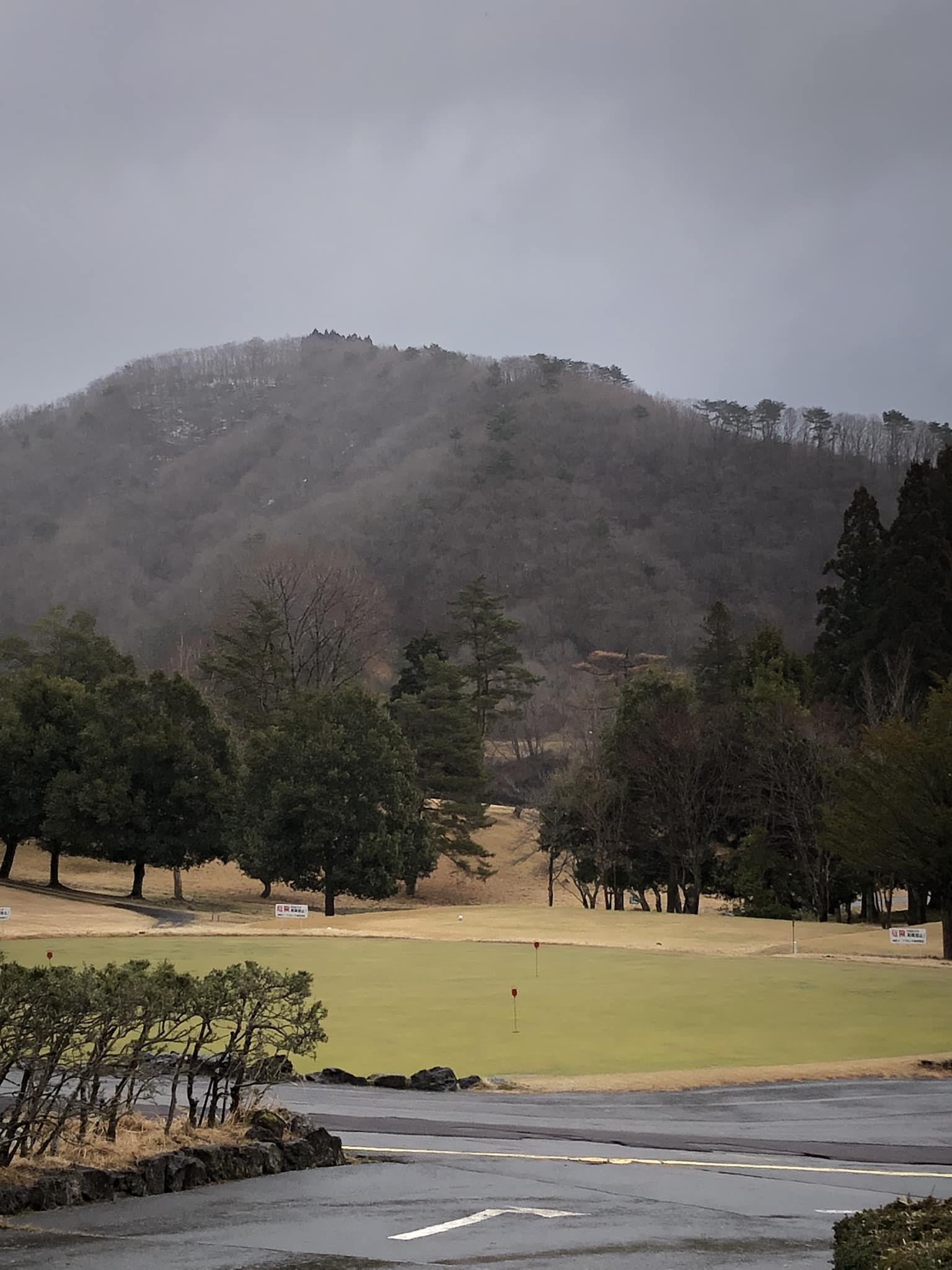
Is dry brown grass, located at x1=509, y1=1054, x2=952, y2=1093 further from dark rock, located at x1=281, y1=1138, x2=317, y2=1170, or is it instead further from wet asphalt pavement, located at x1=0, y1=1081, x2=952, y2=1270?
dark rock, located at x1=281, y1=1138, x2=317, y2=1170

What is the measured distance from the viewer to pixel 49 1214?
31.2 feet

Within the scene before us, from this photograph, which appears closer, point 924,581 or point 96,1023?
point 96,1023

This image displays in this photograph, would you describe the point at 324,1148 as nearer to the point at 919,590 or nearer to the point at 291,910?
the point at 291,910

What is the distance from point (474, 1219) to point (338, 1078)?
9665 millimetres

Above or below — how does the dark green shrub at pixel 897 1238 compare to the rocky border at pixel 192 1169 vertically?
above

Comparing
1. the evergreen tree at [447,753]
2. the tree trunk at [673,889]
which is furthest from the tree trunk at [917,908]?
the evergreen tree at [447,753]

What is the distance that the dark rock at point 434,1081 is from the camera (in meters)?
18.9

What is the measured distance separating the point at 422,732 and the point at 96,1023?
70.4 metres

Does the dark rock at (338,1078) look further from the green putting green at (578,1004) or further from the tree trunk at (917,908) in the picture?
the tree trunk at (917,908)

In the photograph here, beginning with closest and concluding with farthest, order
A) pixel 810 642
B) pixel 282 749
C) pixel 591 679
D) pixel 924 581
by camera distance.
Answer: pixel 282 749 < pixel 924 581 < pixel 591 679 < pixel 810 642

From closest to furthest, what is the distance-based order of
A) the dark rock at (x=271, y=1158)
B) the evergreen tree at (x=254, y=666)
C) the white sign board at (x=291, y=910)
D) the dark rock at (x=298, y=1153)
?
the dark rock at (x=271, y=1158) < the dark rock at (x=298, y=1153) < the white sign board at (x=291, y=910) < the evergreen tree at (x=254, y=666)

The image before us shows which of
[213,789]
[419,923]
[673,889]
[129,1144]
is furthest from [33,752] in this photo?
[129,1144]

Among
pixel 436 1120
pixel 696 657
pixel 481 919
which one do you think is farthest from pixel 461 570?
pixel 436 1120

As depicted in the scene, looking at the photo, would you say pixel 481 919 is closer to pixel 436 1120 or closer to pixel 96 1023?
pixel 436 1120
